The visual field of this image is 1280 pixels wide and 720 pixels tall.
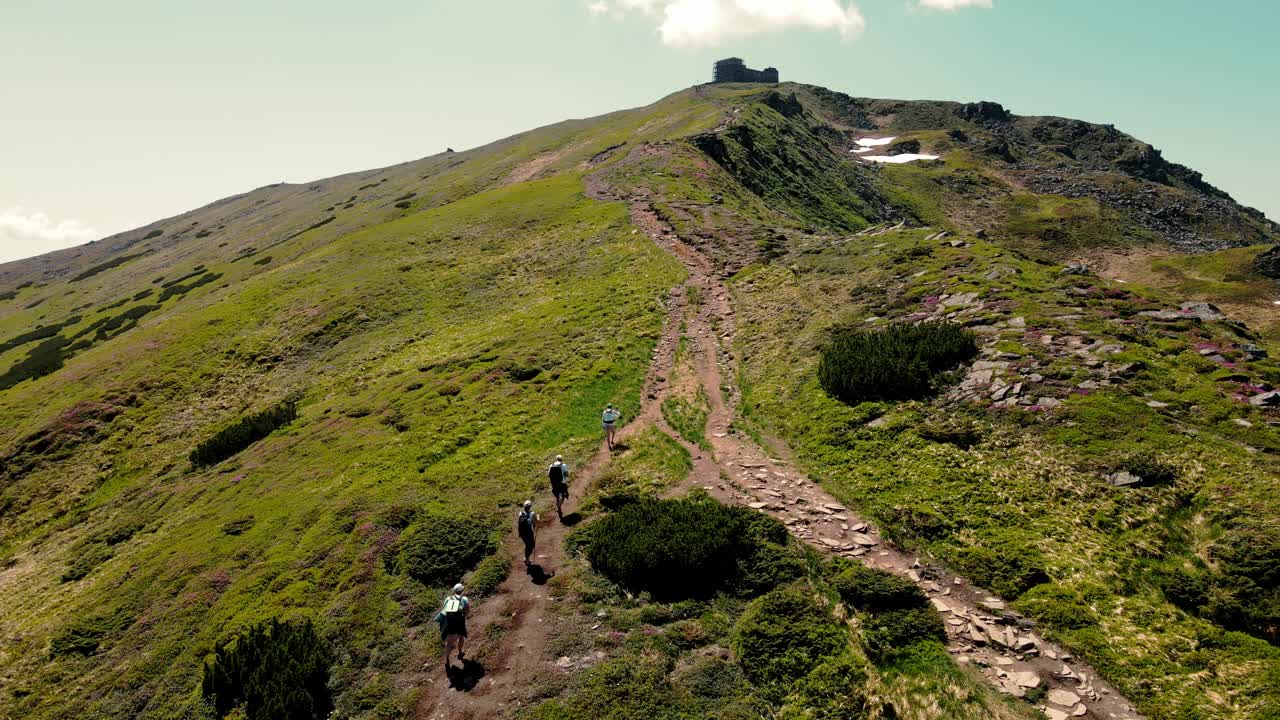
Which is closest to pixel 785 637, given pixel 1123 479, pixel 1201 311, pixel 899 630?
pixel 899 630

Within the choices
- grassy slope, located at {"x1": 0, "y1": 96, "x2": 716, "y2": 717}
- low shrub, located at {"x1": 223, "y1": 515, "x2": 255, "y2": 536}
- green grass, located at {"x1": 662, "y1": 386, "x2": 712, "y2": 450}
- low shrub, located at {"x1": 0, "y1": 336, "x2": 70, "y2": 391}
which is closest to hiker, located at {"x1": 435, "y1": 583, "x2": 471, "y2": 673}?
grassy slope, located at {"x1": 0, "y1": 96, "x2": 716, "y2": 717}

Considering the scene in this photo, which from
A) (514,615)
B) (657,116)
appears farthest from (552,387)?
(657,116)

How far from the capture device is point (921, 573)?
16438 millimetres

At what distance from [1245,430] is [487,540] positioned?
Answer: 25.8 metres

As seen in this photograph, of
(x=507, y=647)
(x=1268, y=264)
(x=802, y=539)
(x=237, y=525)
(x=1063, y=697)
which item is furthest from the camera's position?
(x=1268, y=264)

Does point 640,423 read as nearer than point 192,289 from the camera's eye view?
Yes

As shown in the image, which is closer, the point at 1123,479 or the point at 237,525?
the point at 1123,479

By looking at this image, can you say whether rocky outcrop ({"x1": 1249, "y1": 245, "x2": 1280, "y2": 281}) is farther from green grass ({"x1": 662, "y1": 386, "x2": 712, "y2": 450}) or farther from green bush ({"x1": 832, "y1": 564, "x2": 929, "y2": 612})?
green bush ({"x1": 832, "y1": 564, "x2": 929, "y2": 612})

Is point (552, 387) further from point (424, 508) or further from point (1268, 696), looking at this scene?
point (1268, 696)

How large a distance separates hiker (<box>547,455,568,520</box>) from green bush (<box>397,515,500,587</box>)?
273 cm

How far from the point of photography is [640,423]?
2894cm

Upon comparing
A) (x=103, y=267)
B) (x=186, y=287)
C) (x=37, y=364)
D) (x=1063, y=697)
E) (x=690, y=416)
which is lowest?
(x=1063, y=697)

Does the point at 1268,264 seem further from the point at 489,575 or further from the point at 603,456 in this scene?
the point at 489,575

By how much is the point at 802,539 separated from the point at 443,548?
1269 centimetres
